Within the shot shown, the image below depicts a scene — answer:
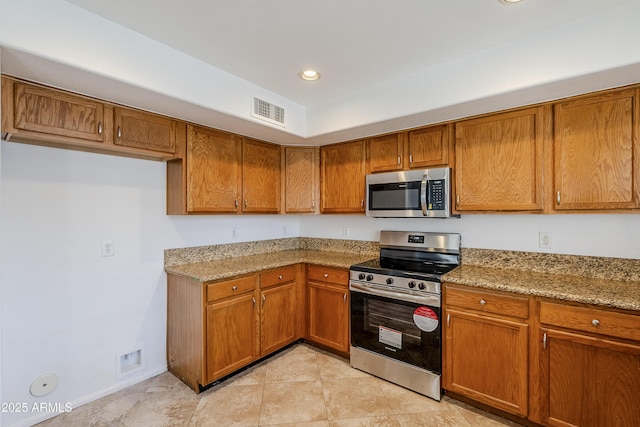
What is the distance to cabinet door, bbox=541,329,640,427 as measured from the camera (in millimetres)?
1620

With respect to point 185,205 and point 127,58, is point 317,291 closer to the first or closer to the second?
point 185,205

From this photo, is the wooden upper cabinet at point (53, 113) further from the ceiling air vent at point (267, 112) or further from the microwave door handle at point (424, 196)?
the microwave door handle at point (424, 196)

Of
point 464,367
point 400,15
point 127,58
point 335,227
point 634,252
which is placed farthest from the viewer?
point 335,227

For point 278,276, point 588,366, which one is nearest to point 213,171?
point 278,276

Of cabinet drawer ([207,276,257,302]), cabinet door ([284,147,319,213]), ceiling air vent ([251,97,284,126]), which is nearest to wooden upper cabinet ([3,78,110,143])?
ceiling air vent ([251,97,284,126])

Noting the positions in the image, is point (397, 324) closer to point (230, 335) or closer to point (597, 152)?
point (230, 335)

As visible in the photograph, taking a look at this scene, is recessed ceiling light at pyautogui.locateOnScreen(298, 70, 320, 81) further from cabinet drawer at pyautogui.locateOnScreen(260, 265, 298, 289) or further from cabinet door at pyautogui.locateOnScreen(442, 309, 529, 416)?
cabinet door at pyautogui.locateOnScreen(442, 309, 529, 416)

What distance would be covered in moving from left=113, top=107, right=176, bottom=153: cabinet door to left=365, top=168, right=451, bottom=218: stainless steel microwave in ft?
5.86

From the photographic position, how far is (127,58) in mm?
1761

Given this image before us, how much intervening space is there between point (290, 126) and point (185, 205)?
119 centimetres

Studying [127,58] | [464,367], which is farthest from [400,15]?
[464,367]

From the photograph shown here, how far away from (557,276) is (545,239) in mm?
285

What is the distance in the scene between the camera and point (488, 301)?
2.02 meters

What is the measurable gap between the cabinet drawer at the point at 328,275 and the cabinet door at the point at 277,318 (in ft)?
0.77
